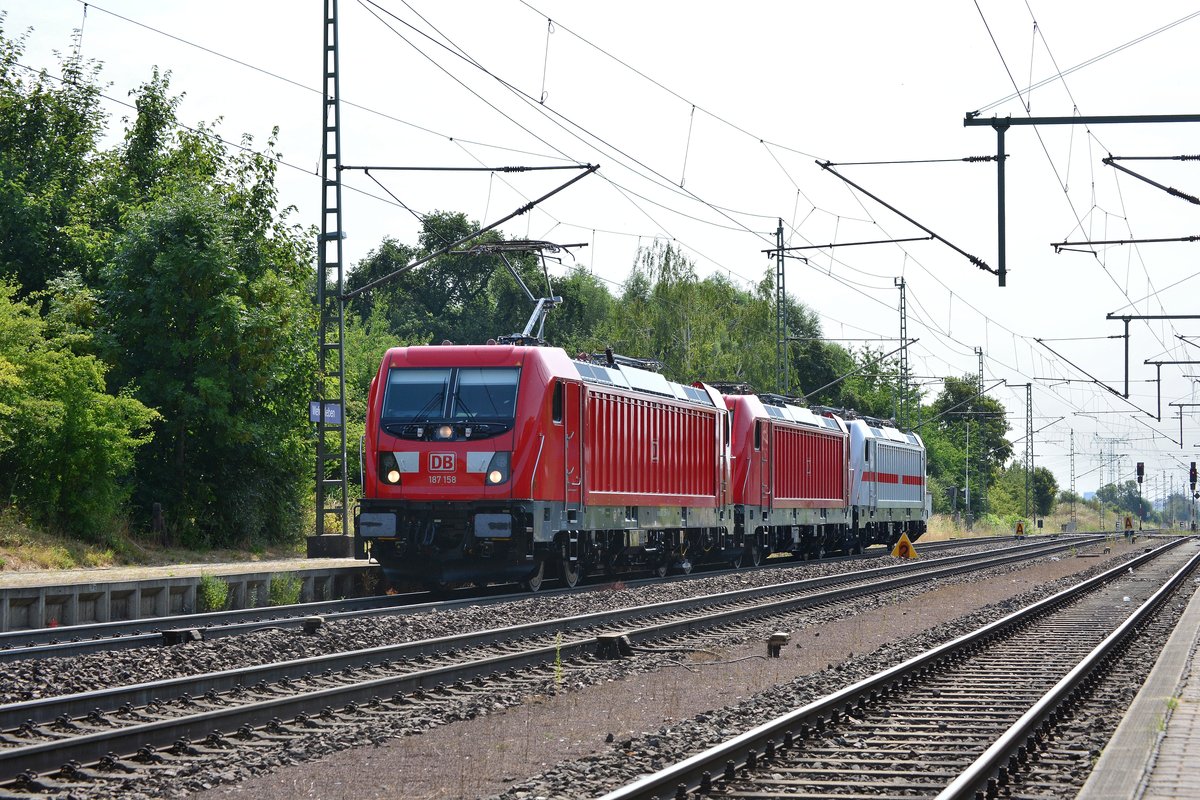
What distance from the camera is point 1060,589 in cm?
2753

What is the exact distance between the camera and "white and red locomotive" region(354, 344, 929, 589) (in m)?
21.9

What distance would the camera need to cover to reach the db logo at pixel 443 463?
22.0m

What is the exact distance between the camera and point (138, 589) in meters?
18.9

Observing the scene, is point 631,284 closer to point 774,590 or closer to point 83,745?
point 774,590

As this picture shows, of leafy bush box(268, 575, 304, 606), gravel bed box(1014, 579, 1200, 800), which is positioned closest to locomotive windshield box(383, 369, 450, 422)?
leafy bush box(268, 575, 304, 606)

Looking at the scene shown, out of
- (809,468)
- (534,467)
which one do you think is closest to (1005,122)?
(534,467)

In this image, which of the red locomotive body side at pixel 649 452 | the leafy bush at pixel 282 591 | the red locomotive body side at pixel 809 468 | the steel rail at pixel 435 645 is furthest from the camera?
the red locomotive body side at pixel 809 468

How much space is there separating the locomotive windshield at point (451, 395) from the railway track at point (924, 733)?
8241 mm

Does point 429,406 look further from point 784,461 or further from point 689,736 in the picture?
point 784,461

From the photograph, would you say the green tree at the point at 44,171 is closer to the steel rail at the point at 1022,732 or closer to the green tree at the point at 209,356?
the green tree at the point at 209,356

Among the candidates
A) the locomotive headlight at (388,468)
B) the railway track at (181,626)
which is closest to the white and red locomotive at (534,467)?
the locomotive headlight at (388,468)

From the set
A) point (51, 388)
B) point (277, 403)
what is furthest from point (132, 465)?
point (277, 403)

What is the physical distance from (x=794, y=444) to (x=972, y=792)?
96.2 feet

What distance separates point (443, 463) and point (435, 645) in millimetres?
7557
